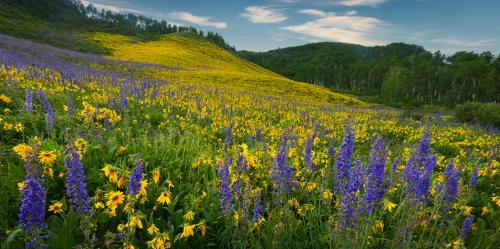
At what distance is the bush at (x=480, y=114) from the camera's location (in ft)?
67.1

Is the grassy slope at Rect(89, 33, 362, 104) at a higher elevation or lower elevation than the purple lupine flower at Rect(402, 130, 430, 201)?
higher

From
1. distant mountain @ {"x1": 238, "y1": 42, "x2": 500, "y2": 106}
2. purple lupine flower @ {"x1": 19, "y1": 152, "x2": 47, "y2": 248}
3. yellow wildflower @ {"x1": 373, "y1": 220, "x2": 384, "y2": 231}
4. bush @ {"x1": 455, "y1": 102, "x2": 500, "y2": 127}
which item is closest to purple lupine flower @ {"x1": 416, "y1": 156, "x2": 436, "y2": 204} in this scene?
yellow wildflower @ {"x1": 373, "y1": 220, "x2": 384, "y2": 231}

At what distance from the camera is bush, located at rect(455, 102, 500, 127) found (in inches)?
806

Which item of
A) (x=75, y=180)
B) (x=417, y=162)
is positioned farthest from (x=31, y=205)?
(x=417, y=162)

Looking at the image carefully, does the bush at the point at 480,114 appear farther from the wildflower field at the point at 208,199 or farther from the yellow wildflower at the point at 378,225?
the yellow wildflower at the point at 378,225

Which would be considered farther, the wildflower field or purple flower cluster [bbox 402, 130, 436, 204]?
purple flower cluster [bbox 402, 130, 436, 204]

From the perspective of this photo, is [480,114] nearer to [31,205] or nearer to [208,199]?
[208,199]

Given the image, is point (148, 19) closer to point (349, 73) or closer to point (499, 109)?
point (349, 73)

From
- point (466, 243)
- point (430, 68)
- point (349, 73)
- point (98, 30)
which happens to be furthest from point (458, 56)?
point (466, 243)

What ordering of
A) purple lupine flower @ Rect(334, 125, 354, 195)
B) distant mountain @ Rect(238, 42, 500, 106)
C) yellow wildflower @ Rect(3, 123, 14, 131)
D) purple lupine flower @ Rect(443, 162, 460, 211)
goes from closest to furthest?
purple lupine flower @ Rect(334, 125, 354, 195)
purple lupine flower @ Rect(443, 162, 460, 211)
yellow wildflower @ Rect(3, 123, 14, 131)
distant mountain @ Rect(238, 42, 500, 106)

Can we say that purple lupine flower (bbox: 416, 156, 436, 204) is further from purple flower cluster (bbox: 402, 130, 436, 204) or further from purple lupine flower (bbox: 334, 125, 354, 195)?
purple lupine flower (bbox: 334, 125, 354, 195)

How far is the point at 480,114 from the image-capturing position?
69.6 feet

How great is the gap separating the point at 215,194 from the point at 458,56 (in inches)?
5007

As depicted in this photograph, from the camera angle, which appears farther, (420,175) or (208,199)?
(208,199)
